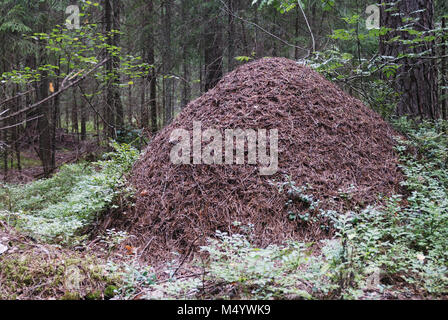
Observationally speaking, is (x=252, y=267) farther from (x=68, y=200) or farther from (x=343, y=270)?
(x=68, y=200)

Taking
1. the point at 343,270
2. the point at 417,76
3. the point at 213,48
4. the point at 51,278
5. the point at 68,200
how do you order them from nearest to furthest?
the point at 343,270 → the point at 51,278 → the point at 68,200 → the point at 417,76 → the point at 213,48

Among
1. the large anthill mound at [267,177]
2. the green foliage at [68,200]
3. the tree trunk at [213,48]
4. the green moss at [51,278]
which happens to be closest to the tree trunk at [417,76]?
the large anthill mound at [267,177]

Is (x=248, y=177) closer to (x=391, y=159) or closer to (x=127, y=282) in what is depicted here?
(x=127, y=282)

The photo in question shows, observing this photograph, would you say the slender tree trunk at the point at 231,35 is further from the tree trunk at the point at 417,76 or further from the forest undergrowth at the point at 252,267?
the forest undergrowth at the point at 252,267

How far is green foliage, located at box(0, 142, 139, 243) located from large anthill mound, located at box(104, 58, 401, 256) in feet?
1.20

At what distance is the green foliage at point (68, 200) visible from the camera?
338 cm

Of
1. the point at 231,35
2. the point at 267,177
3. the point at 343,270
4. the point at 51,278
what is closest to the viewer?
the point at 343,270

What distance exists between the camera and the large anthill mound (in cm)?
350

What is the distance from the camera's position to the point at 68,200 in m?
4.73

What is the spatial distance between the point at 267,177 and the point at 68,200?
3159 millimetres

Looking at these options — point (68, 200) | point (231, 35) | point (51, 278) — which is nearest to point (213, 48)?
point (231, 35)

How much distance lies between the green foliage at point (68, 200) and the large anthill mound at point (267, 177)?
37cm

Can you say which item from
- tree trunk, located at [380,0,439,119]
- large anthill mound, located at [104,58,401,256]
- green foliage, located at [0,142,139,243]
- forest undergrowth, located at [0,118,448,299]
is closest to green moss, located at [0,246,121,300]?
forest undergrowth, located at [0,118,448,299]
